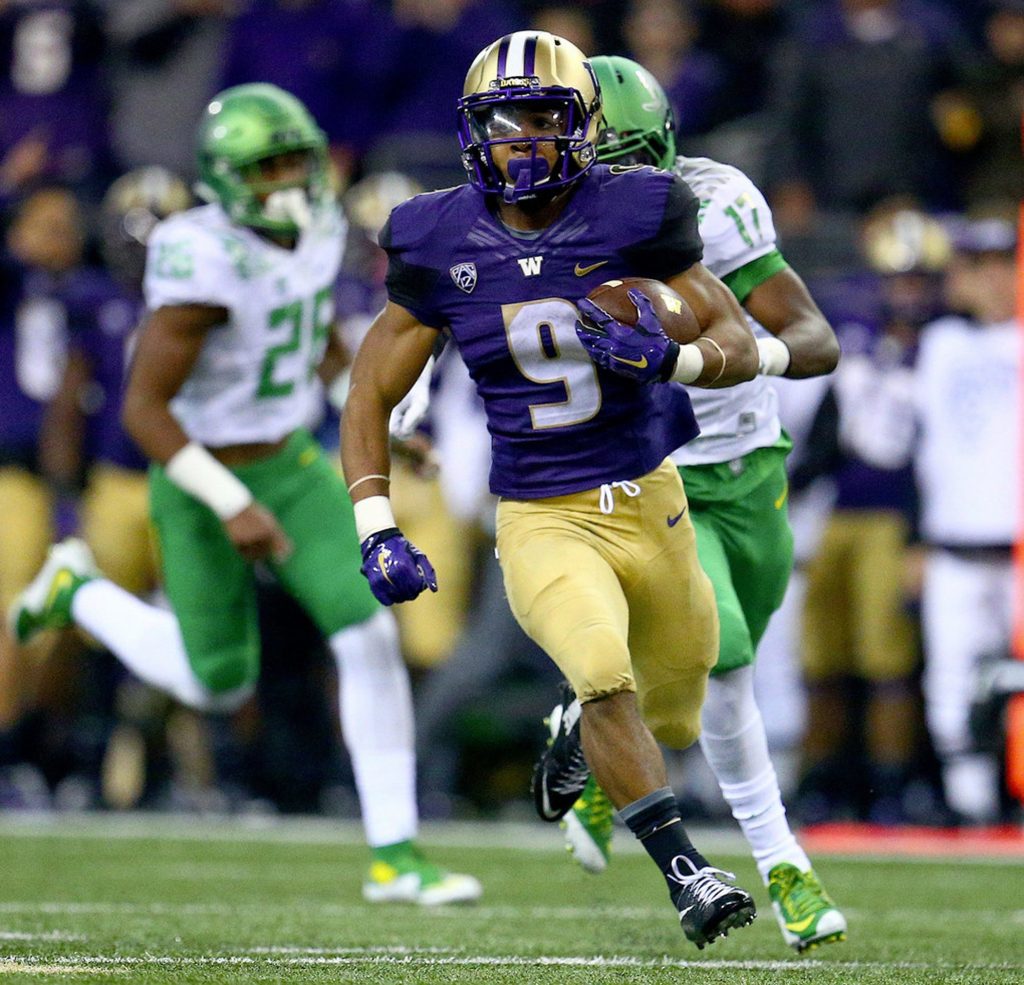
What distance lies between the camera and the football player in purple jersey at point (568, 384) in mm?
4148

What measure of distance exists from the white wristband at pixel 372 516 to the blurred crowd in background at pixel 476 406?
3.15m

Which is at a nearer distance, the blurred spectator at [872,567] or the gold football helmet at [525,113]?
the gold football helmet at [525,113]

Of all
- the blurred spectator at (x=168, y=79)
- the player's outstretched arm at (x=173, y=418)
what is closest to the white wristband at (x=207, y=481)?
the player's outstretched arm at (x=173, y=418)

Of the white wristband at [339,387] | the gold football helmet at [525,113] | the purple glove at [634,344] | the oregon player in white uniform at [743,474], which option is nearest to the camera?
the purple glove at [634,344]

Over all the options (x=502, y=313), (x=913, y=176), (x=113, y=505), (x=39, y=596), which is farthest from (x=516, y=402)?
(x=913, y=176)

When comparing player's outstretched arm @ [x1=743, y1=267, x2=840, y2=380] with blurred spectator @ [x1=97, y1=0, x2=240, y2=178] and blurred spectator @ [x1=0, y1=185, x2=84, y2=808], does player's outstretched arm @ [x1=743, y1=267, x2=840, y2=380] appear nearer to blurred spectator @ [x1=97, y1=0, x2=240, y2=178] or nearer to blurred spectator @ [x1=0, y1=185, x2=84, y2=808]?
blurred spectator @ [x1=0, y1=185, x2=84, y2=808]

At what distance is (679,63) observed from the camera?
9.51m

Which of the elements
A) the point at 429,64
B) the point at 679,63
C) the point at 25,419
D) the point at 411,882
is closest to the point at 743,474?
the point at 411,882

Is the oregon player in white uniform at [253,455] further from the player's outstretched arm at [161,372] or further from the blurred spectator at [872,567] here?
the blurred spectator at [872,567]

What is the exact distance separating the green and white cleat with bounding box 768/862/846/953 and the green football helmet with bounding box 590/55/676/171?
154cm

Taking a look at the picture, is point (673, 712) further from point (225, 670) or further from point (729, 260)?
point (225, 670)

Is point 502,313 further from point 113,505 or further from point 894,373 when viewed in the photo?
point 113,505

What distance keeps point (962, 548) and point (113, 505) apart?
10.3 ft

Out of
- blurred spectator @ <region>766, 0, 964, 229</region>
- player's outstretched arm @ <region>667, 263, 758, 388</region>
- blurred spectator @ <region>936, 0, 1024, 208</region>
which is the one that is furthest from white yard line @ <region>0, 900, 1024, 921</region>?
blurred spectator @ <region>766, 0, 964, 229</region>
